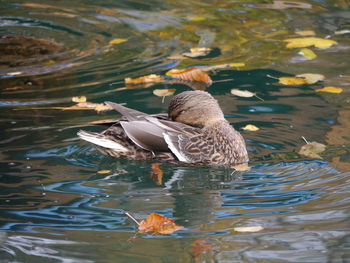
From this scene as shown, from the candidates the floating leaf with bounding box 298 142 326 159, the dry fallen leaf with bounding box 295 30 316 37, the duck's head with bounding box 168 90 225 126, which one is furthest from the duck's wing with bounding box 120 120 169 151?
the dry fallen leaf with bounding box 295 30 316 37

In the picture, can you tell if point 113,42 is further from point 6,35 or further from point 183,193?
point 183,193

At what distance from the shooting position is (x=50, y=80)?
8.66 m

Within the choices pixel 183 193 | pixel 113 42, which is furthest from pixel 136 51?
pixel 183 193

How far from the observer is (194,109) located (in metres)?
6.39

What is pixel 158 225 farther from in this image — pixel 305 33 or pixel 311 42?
pixel 305 33

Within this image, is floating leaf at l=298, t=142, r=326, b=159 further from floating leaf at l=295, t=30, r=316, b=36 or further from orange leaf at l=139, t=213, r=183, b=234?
floating leaf at l=295, t=30, r=316, b=36

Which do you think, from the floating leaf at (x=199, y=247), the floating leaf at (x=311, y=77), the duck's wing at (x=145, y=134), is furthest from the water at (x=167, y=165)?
the duck's wing at (x=145, y=134)

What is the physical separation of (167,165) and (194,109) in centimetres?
59

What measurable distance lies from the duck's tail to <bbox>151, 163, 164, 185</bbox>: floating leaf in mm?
311

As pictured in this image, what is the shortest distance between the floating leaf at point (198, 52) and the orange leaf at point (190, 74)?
0.75 metres

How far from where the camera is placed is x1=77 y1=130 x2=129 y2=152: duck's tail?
6109 millimetres

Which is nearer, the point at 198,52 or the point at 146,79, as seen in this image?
the point at 146,79

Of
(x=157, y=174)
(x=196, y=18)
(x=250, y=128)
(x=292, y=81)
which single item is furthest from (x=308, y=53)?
(x=157, y=174)

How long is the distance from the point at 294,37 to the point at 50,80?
3.62 meters
